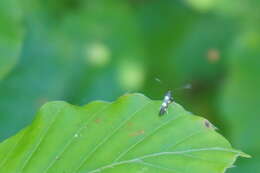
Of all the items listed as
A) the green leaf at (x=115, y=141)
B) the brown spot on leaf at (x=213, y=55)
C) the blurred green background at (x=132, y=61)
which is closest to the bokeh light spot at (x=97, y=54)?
the blurred green background at (x=132, y=61)

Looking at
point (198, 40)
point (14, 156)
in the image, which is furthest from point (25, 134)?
point (198, 40)

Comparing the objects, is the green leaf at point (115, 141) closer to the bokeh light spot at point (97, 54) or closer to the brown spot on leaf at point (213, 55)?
the bokeh light spot at point (97, 54)

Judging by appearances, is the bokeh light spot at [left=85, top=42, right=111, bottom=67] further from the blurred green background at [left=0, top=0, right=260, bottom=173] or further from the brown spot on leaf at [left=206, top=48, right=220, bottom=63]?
the brown spot on leaf at [left=206, top=48, right=220, bottom=63]

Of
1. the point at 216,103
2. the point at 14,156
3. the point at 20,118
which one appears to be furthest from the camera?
the point at 216,103

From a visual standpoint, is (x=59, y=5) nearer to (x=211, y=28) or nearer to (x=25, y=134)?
(x=211, y=28)

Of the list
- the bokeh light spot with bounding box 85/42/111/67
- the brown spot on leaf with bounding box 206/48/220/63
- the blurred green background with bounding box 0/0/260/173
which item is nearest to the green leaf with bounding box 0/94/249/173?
the blurred green background with bounding box 0/0/260/173

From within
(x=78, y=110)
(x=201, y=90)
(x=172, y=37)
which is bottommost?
(x=201, y=90)
